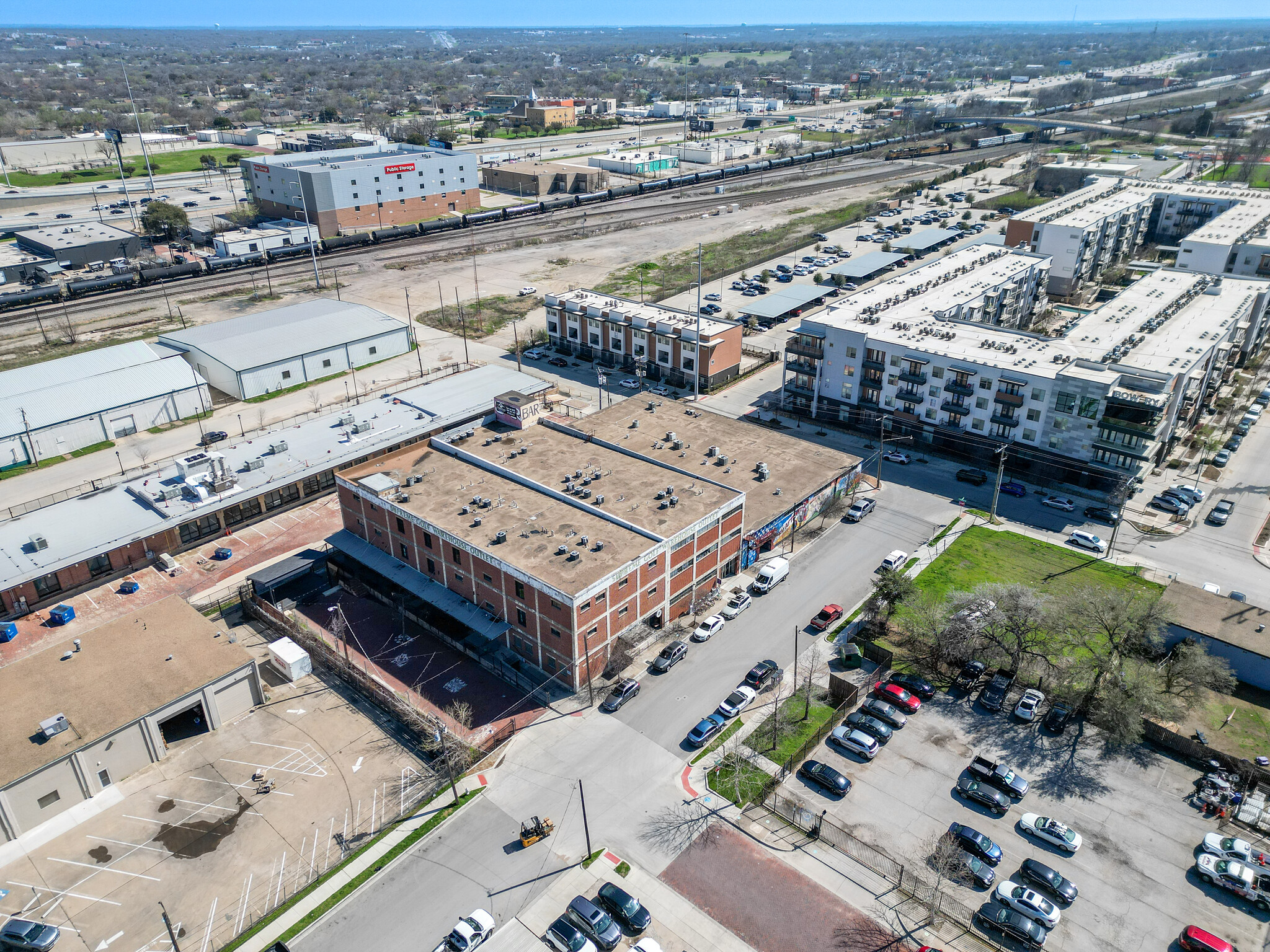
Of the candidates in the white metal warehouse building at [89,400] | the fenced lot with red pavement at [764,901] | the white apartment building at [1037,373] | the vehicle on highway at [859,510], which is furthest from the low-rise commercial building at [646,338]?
the fenced lot with red pavement at [764,901]

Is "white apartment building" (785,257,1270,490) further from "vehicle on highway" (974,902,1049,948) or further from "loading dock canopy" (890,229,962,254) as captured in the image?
"loading dock canopy" (890,229,962,254)

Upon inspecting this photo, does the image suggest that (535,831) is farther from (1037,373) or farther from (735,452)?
(1037,373)

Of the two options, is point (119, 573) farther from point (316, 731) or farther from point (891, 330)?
point (891, 330)

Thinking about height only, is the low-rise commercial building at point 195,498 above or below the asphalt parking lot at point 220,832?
above

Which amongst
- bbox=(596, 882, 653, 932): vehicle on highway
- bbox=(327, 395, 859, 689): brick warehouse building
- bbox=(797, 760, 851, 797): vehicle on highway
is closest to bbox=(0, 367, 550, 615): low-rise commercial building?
bbox=(327, 395, 859, 689): brick warehouse building

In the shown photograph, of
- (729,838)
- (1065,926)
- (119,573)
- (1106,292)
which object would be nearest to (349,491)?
(119,573)

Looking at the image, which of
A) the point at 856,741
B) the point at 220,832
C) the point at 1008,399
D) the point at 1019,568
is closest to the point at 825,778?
the point at 856,741

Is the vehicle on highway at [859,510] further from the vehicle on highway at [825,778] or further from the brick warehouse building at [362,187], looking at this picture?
the brick warehouse building at [362,187]
